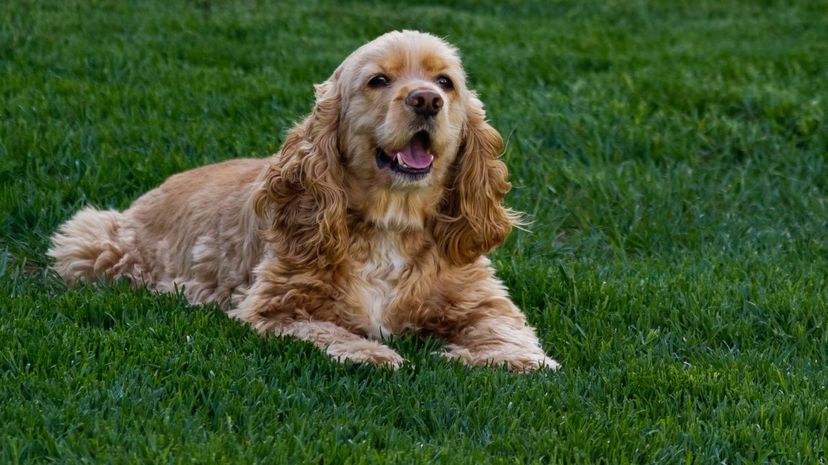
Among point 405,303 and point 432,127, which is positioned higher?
point 432,127

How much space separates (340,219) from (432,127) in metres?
0.60

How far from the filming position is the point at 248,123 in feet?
28.5

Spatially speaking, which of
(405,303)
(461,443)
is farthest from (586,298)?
(461,443)

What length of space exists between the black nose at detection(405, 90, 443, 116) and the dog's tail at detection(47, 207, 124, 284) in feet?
7.10

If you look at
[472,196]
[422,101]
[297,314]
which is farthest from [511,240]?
[422,101]

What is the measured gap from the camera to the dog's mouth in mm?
5484

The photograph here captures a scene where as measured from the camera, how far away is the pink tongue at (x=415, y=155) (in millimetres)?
5496

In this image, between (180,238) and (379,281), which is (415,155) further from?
(180,238)

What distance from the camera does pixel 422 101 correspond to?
5312 millimetres

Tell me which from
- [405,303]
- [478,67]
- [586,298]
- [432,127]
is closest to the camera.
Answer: [432,127]

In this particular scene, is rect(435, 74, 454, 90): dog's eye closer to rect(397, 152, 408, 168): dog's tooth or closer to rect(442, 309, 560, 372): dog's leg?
rect(397, 152, 408, 168): dog's tooth

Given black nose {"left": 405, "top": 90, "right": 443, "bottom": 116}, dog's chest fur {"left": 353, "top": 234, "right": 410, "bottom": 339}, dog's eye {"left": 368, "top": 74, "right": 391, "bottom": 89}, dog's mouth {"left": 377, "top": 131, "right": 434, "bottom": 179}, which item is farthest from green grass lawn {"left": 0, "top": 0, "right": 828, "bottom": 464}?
dog's eye {"left": 368, "top": 74, "right": 391, "bottom": 89}

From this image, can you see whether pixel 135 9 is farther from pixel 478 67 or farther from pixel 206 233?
pixel 206 233

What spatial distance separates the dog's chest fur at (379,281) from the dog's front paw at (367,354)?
0.40 m
